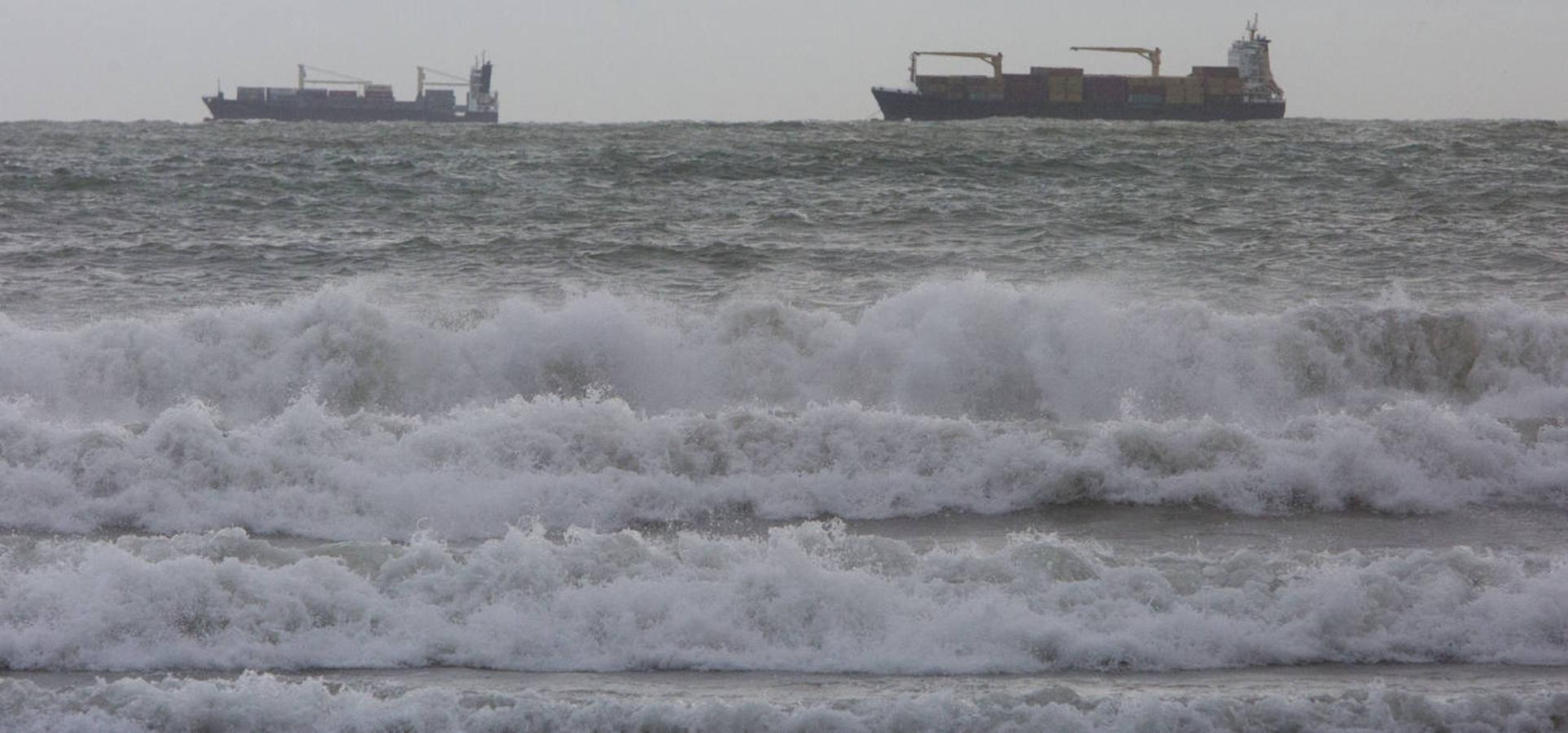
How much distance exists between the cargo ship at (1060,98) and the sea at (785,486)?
146 ft

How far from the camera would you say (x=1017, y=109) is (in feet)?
193

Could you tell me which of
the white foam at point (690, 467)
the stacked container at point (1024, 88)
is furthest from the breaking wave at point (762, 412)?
the stacked container at point (1024, 88)

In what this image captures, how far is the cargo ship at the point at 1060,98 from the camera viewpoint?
58750 mm

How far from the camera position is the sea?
5051 millimetres

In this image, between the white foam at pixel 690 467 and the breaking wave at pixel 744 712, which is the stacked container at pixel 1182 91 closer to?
the white foam at pixel 690 467

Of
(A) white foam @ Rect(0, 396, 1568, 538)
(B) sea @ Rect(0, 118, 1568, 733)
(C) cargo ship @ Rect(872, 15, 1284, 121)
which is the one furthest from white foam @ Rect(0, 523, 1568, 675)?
(C) cargo ship @ Rect(872, 15, 1284, 121)

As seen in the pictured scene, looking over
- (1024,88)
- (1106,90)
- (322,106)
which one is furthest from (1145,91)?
(322,106)

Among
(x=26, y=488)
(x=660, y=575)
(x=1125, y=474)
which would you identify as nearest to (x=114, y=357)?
(x=26, y=488)

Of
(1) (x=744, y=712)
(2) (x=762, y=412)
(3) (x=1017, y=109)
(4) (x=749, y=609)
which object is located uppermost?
(3) (x=1017, y=109)

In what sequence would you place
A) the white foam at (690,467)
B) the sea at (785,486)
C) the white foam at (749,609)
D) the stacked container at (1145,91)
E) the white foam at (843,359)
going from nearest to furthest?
1. the sea at (785,486)
2. the white foam at (749,609)
3. the white foam at (690,467)
4. the white foam at (843,359)
5. the stacked container at (1145,91)

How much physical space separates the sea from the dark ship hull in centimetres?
4428

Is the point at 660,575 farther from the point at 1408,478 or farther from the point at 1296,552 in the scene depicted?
the point at 1408,478

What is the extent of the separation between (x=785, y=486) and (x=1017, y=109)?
5319 centimetres

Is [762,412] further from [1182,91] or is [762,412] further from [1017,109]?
[1182,91]
